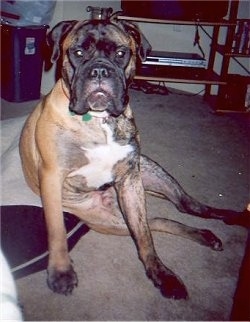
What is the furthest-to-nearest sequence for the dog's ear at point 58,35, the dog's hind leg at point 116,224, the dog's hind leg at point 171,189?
the dog's hind leg at point 171,189, the dog's hind leg at point 116,224, the dog's ear at point 58,35

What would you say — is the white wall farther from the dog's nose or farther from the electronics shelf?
the dog's nose

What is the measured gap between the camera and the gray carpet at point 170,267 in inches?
53.9

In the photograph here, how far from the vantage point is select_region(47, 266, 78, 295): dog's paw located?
1413mm

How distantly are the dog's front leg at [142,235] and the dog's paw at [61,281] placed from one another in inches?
11.4

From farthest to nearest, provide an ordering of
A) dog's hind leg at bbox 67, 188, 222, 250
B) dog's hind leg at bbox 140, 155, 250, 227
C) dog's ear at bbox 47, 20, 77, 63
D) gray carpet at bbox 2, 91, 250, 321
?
dog's hind leg at bbox 140, 155, 250, 227 → dog's hind leg at bbox 67, 188, 222, 250 → dog's ear at bbox 47, 20, 77, 63 → gray carpet at bbox 2, 91, 250, 321

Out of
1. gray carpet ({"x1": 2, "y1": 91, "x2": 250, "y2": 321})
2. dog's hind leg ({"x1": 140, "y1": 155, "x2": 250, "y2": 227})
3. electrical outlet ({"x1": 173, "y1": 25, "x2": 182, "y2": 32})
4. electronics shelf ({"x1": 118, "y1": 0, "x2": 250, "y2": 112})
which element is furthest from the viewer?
electrical outlet ({"x1": 173, "y1": 25, "x2": 182, "y2": 32})

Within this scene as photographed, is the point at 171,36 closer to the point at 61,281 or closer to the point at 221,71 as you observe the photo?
the point at 221,71

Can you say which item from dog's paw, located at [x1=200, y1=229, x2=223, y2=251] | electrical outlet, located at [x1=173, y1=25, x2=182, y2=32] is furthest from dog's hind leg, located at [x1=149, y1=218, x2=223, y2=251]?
electrical outlet, located at [x1=173, y1=25, x2=182, y2=32]

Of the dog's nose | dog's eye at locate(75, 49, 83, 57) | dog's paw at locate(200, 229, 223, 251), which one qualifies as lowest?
dog's paw at locate(200, 229, 223, 251)

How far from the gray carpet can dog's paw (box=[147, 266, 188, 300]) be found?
0.03m

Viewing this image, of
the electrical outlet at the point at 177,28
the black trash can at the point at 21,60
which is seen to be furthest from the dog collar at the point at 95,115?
the electrical outlet at the point at 177,28

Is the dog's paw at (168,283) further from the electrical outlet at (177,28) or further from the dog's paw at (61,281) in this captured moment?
the electrical outlet at (177,28)

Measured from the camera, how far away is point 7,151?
1.95 m

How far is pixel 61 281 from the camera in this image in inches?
55.9
